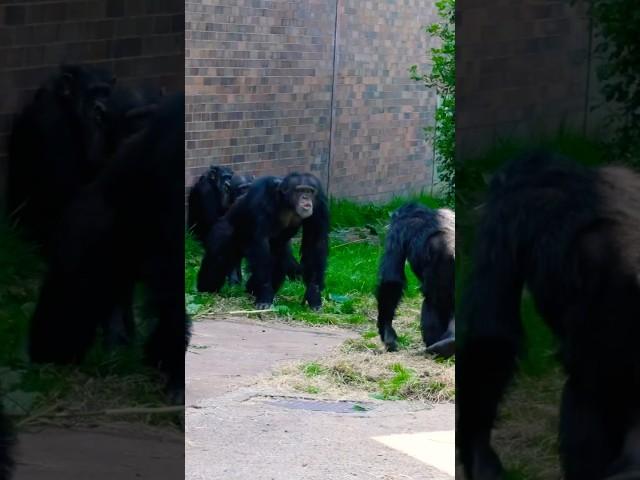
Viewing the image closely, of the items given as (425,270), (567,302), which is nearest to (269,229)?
(425,270)

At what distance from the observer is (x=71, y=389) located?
11.2 feet

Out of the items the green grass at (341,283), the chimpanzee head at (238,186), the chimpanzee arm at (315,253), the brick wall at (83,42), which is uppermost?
the brick wall at (83,42)

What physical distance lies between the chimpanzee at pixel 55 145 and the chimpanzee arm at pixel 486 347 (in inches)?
48.3

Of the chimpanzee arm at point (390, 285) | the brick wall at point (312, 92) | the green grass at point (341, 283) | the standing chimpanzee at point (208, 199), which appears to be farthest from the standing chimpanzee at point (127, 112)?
the brick wall at point (312, 92)

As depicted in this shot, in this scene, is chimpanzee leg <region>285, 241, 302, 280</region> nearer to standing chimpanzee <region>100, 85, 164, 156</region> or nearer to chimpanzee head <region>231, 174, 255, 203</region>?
chimpanzee head <region>231, 174, 255, 203</region>

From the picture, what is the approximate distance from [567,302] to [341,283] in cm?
835

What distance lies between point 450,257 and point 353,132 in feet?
25.3

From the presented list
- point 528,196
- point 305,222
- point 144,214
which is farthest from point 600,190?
point 305,222

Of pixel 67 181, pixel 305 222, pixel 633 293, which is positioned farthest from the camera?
pixel 305 222

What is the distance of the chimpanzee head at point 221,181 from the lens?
1192 cm

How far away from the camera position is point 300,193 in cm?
1055

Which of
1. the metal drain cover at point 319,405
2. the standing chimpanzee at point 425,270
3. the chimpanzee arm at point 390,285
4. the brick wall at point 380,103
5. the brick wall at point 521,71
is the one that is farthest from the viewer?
the brick wall at point 380,103

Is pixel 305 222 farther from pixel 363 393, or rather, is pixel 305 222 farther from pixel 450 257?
pixel 363 393

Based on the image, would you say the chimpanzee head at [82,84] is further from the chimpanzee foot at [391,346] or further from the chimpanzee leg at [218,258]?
the chimpanzee leg at [218,258]
